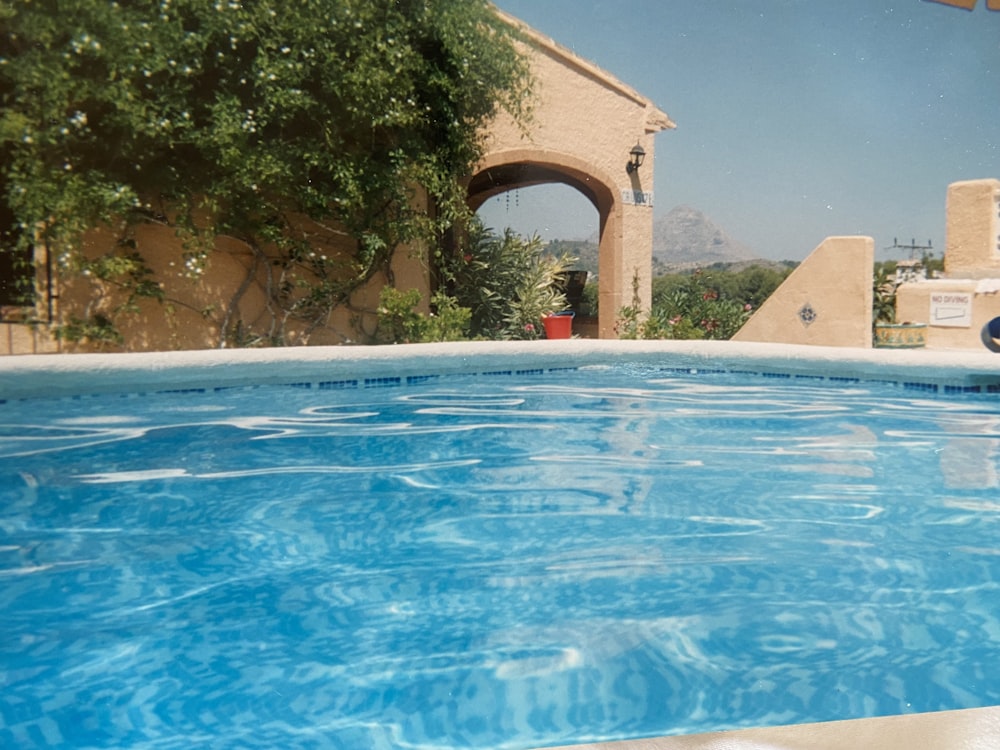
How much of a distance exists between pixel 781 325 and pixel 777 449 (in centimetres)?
616

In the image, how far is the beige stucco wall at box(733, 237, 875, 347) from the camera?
10016 mm

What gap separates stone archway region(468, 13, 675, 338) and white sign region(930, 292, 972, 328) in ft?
13.9

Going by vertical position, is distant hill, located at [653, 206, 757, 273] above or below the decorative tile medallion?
above

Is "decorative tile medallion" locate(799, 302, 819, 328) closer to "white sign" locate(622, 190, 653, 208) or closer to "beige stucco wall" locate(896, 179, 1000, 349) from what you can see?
"beige stucco wall" locate(896, 179, 1000, 349)

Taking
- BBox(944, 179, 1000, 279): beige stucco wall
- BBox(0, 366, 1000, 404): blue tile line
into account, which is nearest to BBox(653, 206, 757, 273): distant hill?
BBox(944, 179, 1000, 279): beige stucco wall

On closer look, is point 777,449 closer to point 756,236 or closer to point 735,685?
point 735,685

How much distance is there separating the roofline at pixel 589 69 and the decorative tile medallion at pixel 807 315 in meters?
3.08

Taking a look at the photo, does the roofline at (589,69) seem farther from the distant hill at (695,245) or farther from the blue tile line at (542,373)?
the distant hill at (695,245)

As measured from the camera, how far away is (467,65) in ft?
28.8

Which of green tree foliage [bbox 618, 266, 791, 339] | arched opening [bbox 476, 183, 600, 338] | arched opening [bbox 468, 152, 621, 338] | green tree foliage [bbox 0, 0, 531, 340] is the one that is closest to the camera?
green tree foliage [bbox 0, 0, 531, 340]

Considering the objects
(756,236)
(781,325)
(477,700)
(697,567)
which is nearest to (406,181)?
(781,325)

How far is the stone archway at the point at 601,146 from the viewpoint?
10242mm

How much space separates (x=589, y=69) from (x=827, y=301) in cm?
429

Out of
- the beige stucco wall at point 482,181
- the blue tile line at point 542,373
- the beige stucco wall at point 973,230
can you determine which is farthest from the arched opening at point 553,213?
the beige stucco wall at point 973,230
